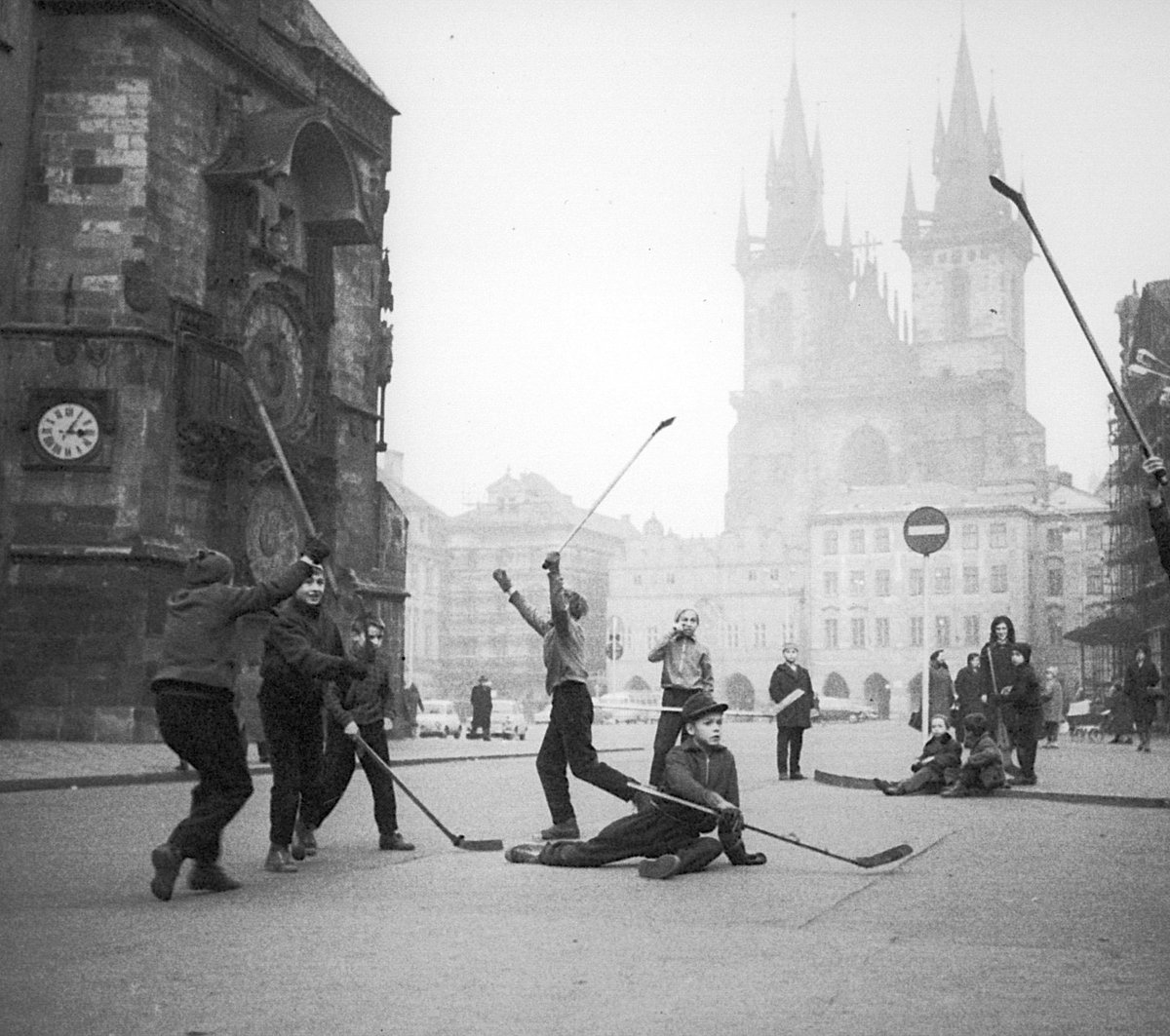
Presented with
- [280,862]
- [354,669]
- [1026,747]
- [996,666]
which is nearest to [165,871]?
[280,862]

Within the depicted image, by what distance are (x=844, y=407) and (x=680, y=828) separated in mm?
108995

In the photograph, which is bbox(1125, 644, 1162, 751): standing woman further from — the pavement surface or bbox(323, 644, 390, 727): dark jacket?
bbox(323, 644, 390, 727): dark jacket

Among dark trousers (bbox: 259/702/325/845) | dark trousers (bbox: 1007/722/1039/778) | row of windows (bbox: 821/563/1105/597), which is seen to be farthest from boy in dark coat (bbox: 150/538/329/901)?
row of windows (bbox: 821/563/1105/597)

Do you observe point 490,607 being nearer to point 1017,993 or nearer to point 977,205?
point 977,205

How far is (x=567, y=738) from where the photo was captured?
10797 mm

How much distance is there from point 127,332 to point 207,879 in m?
14.3

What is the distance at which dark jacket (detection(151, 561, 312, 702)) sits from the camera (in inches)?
337

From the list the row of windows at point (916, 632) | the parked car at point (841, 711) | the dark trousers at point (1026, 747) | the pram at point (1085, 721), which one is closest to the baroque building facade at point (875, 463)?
the row of windows at point (916, 632)

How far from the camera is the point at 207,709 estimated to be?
28.1 ft

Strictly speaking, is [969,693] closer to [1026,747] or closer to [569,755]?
[1026,747]

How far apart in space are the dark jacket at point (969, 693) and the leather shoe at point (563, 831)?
1121 cm

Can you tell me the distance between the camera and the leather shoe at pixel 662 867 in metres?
9.11

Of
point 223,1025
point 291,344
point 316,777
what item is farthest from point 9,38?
point 223,1025

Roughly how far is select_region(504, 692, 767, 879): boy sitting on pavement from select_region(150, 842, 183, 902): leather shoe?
228 centimetres
